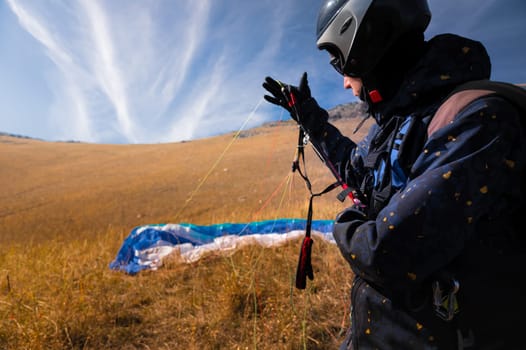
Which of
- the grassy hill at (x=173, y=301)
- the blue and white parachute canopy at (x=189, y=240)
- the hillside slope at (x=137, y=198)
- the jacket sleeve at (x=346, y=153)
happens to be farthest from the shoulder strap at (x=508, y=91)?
the hillside slope at (x=137, y=198)

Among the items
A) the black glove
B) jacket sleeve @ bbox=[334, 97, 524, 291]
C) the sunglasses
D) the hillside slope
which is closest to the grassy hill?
the black glove

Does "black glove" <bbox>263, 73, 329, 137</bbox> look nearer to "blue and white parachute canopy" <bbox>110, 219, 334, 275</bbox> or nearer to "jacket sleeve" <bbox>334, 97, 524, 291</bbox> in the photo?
"jacket sleeve" <bbox>334, 97, 524, 291</bbox>

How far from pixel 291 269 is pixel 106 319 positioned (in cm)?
155

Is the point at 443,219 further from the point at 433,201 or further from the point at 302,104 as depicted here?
the point at 302,104

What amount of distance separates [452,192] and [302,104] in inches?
42.9

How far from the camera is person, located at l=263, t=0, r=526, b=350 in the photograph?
2.12 feet

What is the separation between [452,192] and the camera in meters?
0.64

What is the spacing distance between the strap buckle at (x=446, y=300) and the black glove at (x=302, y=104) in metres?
1.02

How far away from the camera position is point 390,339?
0.87 m

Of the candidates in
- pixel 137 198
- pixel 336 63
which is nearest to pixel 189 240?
pixel 336 63

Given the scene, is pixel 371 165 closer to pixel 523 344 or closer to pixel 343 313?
pixel 523 344

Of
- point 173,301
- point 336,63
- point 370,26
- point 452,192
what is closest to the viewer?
point 452,192

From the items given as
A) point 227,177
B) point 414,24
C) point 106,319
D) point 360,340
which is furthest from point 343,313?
point 227,177

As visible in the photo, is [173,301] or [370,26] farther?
[173,301]
